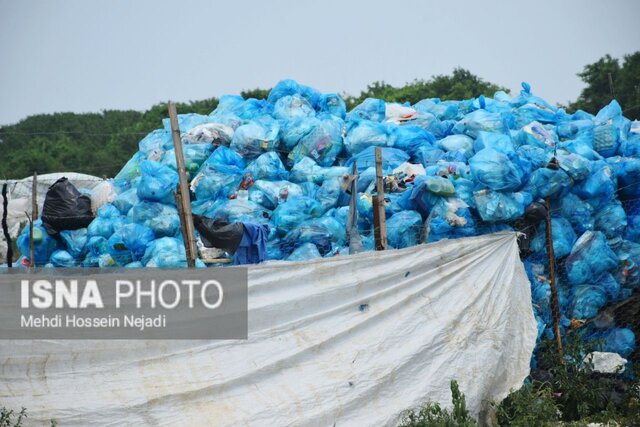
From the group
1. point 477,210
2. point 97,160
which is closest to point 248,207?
point 477,210

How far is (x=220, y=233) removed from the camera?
7.66 m

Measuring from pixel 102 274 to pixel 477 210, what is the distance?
3.42 metres

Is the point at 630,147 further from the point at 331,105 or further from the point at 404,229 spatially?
the point at 331,105

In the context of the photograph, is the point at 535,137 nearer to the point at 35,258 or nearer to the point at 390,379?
the point at 390,379

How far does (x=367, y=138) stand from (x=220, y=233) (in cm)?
225

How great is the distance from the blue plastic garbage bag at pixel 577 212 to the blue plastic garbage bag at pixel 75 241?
4.65 m

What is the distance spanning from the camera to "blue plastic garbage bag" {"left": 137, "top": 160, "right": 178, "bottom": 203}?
862 cm

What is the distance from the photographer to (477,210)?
798 cm

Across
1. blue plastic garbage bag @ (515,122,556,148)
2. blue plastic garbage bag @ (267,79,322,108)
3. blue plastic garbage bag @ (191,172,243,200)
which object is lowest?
blue plastic garbage bag @ (191,172,243,200)

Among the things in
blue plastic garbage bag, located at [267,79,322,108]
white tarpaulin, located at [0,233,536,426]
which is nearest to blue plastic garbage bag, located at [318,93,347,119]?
blue plastic garbage bag, located at [267,79,322,108]

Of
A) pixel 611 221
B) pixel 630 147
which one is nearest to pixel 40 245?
pixel 611 221

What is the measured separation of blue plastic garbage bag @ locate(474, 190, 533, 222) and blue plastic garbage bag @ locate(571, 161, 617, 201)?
2.41ft

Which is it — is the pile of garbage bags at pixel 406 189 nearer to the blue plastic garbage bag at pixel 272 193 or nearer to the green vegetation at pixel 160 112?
the blue plastic garbage bag at pixel 272 193

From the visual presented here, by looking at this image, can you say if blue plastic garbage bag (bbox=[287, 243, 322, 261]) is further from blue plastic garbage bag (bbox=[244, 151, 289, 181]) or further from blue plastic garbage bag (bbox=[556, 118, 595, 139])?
blue plastic garbage bag (bbox=[556, 118, 595, 139])
